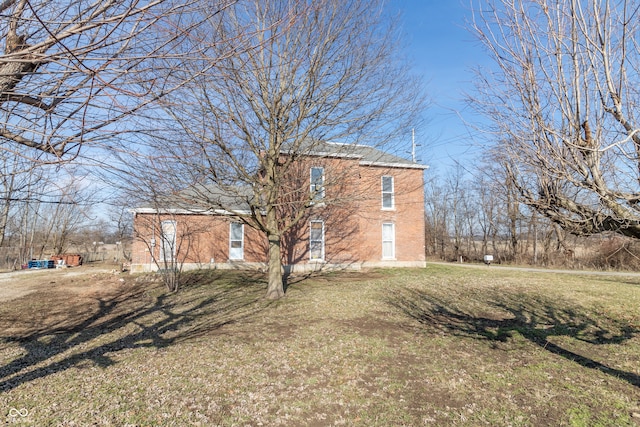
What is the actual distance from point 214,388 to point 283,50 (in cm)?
760

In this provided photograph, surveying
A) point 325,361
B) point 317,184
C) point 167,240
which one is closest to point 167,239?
point 167,240

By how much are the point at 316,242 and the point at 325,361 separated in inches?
508

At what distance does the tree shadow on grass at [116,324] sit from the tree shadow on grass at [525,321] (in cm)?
457

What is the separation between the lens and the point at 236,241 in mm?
18641

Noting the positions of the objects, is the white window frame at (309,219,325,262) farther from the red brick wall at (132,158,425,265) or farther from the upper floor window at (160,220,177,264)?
the upper floor window at (160,220,177,264)

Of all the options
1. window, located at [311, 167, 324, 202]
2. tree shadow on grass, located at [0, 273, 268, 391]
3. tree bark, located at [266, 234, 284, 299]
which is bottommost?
tree shadow on grass, located at [0, 273, 268, 391]

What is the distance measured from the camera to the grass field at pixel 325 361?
3.82 metres

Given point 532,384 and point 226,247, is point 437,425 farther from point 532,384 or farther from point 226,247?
point 226,247

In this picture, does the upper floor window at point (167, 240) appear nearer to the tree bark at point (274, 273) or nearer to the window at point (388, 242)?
the tree bark at point (274, 273)

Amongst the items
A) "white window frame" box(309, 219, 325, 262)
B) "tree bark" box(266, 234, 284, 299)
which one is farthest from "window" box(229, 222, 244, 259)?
"tree bark" box(266, 234, 284, 299)

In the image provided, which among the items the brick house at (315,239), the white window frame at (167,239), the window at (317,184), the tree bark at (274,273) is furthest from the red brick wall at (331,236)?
the tree bark at (274,273)

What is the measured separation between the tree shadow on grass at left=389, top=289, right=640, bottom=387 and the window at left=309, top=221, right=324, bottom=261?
716 cm

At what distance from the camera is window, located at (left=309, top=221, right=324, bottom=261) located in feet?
59.1

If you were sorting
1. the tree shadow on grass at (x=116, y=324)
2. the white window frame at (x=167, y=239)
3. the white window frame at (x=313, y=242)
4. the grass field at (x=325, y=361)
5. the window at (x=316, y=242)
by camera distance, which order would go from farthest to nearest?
the window at (x=316, y=242) < the white window frame at (x=313, y=242) < the white window frame at (x=167, y=239) < the tree shadow on grass at (x=116, y=324) < the grass field at (x=325, y=361)
